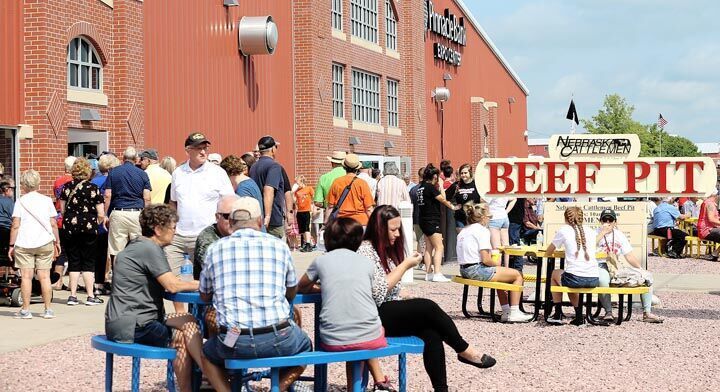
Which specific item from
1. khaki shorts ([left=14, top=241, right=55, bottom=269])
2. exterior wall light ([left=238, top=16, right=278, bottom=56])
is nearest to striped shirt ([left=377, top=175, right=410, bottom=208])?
khaki shorts ([left=14, top=241, right=55, bottom=269])

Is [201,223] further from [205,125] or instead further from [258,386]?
[205,125]

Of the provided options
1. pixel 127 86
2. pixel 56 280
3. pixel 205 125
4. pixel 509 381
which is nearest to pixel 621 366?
pixel 509 381

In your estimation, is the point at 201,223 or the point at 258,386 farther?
the point at 201,223

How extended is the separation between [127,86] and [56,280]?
225 inches

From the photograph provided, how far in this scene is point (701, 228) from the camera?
21938 millimetres

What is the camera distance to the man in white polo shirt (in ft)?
33.9

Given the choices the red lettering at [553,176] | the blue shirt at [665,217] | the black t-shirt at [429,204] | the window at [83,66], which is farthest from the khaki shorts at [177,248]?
the blue shirt at [665,217]

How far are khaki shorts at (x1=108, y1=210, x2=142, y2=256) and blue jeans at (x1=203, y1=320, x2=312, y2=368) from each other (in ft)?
22.7

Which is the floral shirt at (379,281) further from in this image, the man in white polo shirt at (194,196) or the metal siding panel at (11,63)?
the metal siding panel at (11,63)

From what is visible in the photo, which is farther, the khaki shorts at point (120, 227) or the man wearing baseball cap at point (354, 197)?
the man wearing baseball cap at point (354, 197)

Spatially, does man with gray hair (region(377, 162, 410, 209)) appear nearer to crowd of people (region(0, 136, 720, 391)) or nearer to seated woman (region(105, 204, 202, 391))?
crowd of people (region(0, 136, 720, 391))

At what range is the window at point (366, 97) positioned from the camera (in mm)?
34000

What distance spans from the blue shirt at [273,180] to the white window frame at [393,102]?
2423cm

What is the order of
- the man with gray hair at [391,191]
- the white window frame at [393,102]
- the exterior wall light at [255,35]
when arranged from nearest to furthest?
the man with gray hair at [391,191] < the exterior wall light at [255,35] < the white window frame at [393,102]
